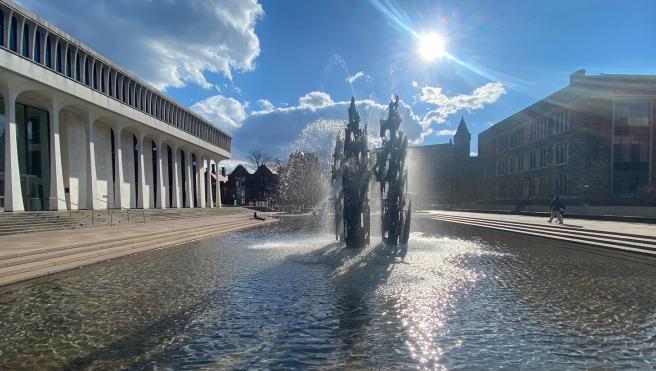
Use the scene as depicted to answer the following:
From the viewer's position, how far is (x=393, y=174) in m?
16.5

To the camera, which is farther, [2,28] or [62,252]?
[2,28]

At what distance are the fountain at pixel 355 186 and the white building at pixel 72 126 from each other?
24.2m

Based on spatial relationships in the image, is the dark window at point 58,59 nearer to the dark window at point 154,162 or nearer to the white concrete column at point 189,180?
the dark window at point 154,162

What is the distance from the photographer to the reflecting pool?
4.56m

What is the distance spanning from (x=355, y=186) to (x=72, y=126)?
3440 centimetres

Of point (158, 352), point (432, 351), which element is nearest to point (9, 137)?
point (158, 352)

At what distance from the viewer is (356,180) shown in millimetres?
16109

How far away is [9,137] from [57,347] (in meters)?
28.7

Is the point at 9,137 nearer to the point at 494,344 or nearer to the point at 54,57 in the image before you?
the point at 54,57

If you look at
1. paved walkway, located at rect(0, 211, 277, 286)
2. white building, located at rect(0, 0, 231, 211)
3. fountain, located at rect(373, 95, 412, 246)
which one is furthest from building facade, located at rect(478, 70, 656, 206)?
white building, located at rect(0, 0, 231, 211)

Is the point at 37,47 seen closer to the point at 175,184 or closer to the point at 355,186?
the point at 355,186

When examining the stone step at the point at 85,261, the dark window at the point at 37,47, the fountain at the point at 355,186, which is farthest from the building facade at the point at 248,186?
the fountain at the point at 355,186

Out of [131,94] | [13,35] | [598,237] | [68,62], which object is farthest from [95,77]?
[598,237]

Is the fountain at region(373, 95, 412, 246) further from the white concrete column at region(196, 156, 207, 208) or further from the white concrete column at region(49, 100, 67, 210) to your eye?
the white concrete column at region(196, 156, 207, 208)
